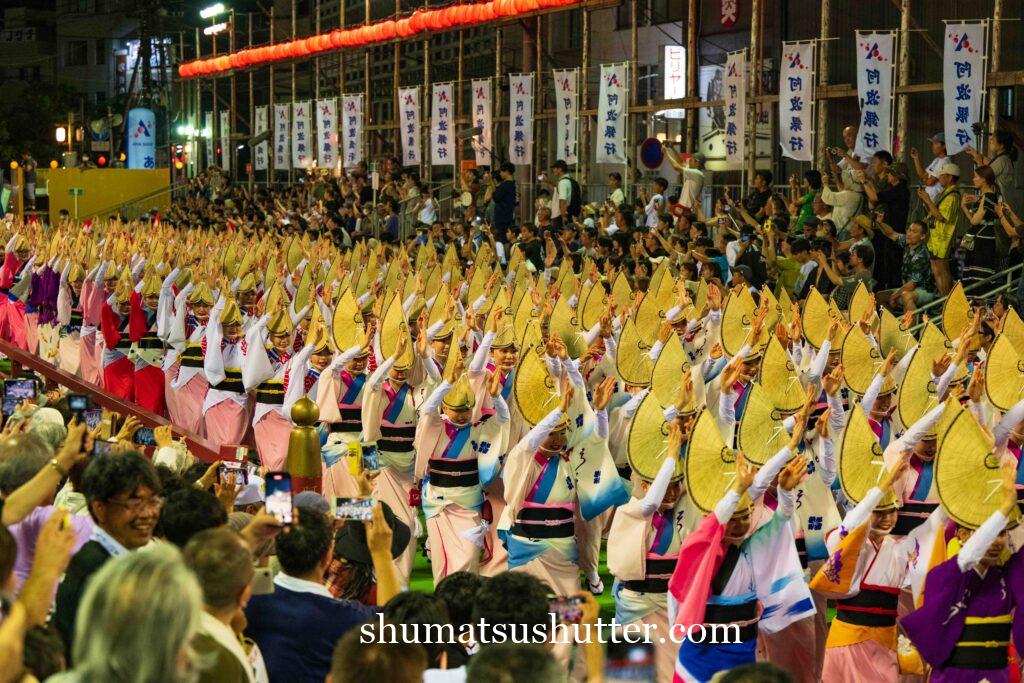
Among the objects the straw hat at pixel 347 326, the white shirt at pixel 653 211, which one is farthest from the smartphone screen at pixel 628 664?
the white shirt at pixel 653 211

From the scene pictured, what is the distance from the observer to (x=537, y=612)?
365 centimetres

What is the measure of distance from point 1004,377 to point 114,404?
4.63 metres

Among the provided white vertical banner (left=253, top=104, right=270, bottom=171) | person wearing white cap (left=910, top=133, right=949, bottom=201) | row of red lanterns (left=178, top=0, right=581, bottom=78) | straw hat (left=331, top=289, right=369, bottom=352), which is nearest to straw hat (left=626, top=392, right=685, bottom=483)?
straw hat (left=331, top=289, right=369, bottom=352)

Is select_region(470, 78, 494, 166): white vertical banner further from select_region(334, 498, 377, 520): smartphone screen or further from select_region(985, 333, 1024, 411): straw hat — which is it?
select_region(334, 498, 377, 520): smartphone screen

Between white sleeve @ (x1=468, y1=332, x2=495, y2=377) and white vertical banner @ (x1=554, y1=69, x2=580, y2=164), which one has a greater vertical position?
white vertical banner @ (x1=554, y1=69, x2=580, y2=164)

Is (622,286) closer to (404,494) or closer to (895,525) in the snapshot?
(404,494)

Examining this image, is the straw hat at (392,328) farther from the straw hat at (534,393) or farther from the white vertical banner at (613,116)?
the white vertical banner at (613,116)

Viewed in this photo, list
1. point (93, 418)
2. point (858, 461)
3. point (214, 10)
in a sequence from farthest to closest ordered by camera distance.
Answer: point (214, 10), point (93, 418), point (858, 461)

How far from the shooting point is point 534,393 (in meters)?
6.77

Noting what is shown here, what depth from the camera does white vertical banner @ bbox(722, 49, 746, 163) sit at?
15531 millimetres

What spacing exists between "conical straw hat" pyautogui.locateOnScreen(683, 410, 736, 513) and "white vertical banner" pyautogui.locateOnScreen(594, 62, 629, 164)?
1232cm

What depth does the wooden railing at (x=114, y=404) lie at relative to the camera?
6.61 meters

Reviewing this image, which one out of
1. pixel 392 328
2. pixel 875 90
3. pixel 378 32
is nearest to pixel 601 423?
pixel 392 328

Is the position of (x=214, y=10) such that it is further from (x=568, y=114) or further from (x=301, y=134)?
(x=568, y=114)
